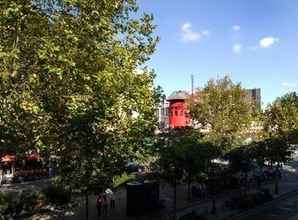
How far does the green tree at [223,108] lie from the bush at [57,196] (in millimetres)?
24664

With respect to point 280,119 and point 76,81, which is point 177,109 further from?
point 76,81

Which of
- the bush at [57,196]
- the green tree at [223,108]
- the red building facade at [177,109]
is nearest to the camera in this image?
the bush at [57,196]

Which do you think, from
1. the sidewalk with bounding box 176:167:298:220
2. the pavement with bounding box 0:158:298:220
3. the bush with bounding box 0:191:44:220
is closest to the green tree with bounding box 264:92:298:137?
the sidewalk with bounding box 176:167:298:220

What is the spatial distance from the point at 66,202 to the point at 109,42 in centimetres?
1779

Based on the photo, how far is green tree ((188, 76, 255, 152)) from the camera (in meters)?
57.7

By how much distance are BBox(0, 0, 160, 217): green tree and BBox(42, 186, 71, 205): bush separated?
12.3m

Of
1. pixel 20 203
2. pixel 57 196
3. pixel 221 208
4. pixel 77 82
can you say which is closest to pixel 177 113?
pixel 221 208

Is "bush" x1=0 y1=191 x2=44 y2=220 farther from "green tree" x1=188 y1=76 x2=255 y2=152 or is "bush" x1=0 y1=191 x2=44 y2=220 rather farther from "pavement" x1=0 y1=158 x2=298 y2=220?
"green tree" x1=188 y1=76 x2=255 y2=152

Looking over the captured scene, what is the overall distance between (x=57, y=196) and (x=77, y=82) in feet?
59.9

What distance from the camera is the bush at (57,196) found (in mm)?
35719

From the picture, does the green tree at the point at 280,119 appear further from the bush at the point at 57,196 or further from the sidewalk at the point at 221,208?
the bush at the point at 57,196

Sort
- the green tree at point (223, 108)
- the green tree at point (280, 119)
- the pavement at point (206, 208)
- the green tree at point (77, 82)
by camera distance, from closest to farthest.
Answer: the green tree at point (77, 82)
the pavement at point (206, 208)
the green tree at point (223, 108)
the green tree at point (280, 119)

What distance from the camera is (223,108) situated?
59.8m

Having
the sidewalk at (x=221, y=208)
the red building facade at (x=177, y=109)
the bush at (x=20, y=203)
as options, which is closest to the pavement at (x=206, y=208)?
the sidewalk at (x=221, y=208)
